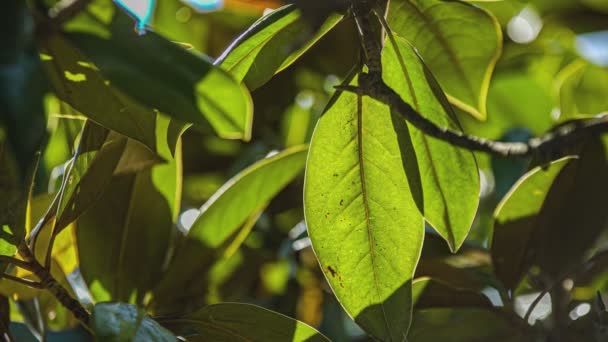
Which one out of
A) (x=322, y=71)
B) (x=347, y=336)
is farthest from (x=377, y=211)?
(x=322, y=71)

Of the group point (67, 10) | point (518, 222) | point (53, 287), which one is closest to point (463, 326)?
point (518, 222)

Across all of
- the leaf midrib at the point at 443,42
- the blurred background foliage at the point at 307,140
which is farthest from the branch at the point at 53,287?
the leaf midrib at the point at 443,42

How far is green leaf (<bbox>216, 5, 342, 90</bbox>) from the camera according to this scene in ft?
3.31

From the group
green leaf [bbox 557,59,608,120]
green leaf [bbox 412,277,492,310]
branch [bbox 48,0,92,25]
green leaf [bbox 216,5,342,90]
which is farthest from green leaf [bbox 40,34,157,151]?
green leaf [bbox 557,59,608,120]

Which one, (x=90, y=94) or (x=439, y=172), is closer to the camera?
(x=90, y=94)

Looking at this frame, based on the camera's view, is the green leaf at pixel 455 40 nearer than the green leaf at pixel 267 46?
No

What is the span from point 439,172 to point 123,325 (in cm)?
44

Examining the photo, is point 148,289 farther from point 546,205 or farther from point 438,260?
point 546,205

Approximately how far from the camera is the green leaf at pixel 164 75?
74 centimetres

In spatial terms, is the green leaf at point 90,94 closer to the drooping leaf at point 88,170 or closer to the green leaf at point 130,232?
the drooping leaf at point 88,170

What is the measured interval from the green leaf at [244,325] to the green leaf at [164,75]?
36 cm

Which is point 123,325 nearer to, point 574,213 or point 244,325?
point 244,325

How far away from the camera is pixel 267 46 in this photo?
103 cm

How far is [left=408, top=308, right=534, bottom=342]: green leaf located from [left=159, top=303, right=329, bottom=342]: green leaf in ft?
A: 1.09
